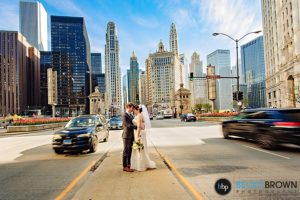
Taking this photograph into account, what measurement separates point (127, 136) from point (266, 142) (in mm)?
6446

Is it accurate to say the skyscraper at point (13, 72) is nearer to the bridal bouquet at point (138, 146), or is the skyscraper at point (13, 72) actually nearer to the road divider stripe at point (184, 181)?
the road divider stripe at point (184, 181)

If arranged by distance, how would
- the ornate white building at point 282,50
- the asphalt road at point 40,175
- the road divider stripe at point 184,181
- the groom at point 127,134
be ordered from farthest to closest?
the ornate white building at point 282,50 → the groom at point 127,134 → the asphalt road at point 40,175 → the road divider stripe at point 184,181

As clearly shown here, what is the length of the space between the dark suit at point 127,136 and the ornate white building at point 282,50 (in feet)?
153

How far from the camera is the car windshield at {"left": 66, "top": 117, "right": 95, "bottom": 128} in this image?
12.9 m

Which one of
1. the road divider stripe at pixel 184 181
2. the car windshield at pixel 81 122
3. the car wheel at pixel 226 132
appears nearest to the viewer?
the road divider stripe at pixel 184 181

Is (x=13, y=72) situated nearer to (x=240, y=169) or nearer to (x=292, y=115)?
(x=292, y=115)

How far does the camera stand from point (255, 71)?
14712 cm

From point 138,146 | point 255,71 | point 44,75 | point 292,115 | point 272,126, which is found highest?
point 44,75

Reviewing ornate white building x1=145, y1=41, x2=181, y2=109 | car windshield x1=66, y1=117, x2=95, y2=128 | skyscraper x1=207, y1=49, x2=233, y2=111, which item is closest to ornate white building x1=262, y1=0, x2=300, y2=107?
skyscraper x1=207, y1=49, x2=233, y2=111

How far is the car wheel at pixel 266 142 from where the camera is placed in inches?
431

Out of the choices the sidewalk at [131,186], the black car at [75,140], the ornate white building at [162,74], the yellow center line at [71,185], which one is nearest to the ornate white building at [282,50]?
the black car at [75,140]

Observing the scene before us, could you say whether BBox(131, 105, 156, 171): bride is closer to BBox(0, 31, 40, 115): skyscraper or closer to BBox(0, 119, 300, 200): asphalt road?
BBox(0, 119, 300, 200): asphalt road

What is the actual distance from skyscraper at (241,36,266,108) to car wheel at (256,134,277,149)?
129275 millimetres

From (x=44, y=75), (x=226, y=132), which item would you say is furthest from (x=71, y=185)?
(x=44, y=75)
